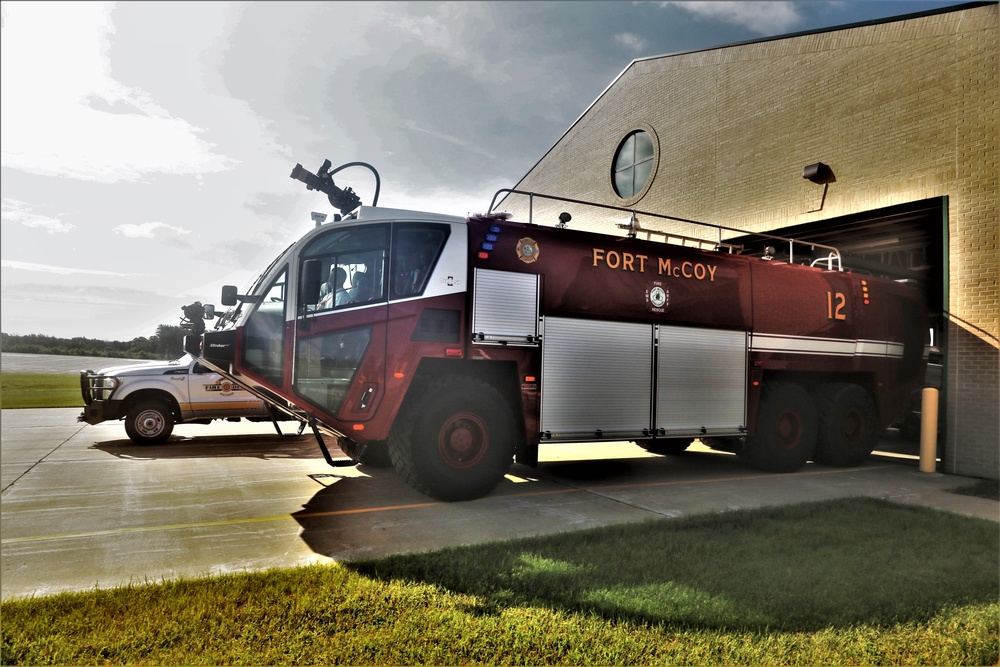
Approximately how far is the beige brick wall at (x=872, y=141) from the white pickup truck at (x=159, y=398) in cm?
1073

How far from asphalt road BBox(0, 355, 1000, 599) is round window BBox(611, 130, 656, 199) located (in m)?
8.59

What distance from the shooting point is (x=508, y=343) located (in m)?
6.79

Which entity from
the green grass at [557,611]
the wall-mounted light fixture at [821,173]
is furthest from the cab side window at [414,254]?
the wall-mounted light fixture at [821,173]

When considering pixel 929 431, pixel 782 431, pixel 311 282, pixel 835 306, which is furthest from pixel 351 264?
pixel 929 431

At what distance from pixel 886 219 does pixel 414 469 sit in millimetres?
9612

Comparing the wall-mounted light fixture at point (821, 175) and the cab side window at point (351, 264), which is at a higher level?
the wall-mounted light fixture at point (821, 175)

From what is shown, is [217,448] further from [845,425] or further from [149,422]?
[845,425]

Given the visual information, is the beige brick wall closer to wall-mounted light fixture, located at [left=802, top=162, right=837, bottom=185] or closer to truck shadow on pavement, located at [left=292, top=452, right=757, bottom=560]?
wall-mounted light fixture, located at [left=802, top=162, right=837, bottom=185]

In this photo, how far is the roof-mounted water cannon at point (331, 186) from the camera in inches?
265

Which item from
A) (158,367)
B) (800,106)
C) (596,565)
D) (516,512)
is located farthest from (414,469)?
(800,106)

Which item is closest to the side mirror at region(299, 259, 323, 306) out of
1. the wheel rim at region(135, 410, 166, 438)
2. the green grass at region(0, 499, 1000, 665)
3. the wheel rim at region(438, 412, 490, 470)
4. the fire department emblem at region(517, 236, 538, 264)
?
the wheel rim at region(438, 412, 490, 470)

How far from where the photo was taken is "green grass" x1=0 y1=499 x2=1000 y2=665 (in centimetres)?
321

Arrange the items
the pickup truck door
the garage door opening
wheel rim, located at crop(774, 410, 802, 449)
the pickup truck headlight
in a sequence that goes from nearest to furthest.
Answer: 1. wheel rim, located at crop(774, 410, 802, 449)
2. the garage door opening
3. the pickup truck headlight
4. the pickup truck door

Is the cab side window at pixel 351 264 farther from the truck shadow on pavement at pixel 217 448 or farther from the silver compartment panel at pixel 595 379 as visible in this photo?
the truck shadow on pavement at pixel 217 448
